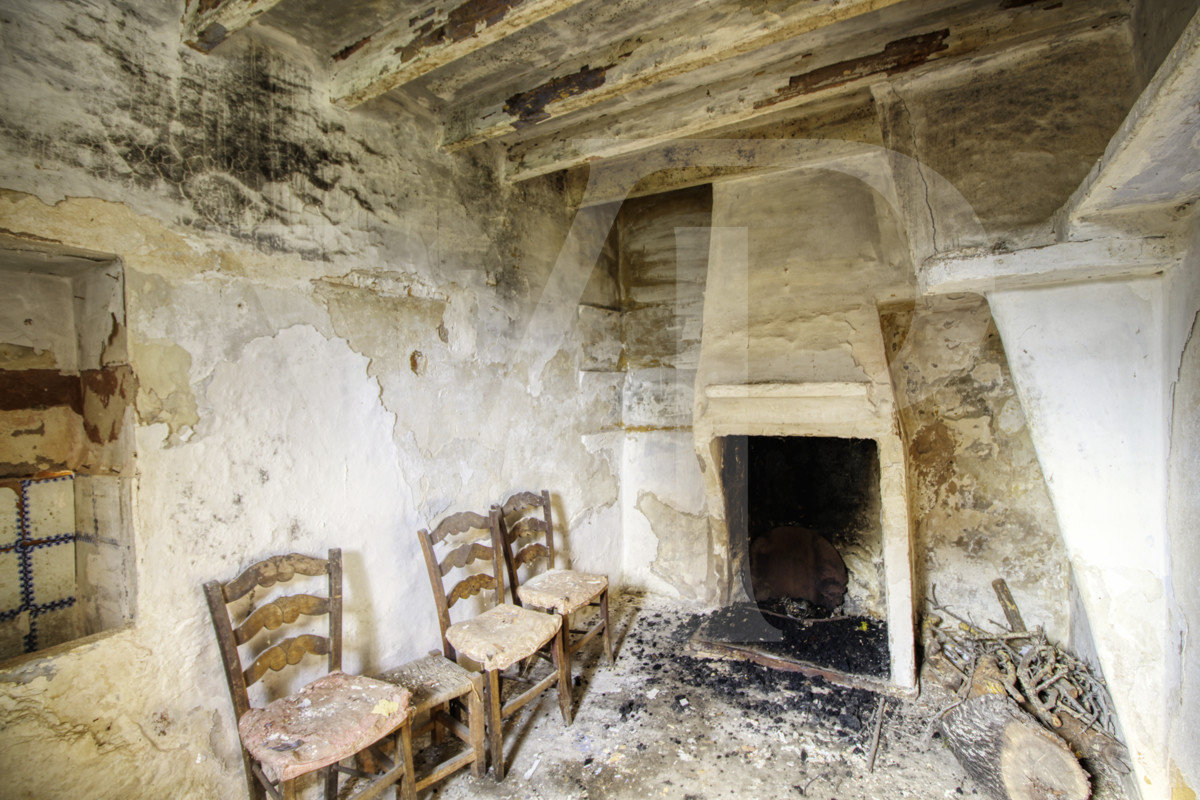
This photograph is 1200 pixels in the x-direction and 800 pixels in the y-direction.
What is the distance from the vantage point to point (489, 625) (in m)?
2.51

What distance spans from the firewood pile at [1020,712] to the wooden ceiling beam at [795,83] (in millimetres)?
2762

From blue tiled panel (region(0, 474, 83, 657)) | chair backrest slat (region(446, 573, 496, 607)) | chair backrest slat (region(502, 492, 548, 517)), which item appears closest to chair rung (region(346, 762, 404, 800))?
chair backrest slat (region(446, 573, 496, 607))

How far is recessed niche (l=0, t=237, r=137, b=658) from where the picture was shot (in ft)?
6.07

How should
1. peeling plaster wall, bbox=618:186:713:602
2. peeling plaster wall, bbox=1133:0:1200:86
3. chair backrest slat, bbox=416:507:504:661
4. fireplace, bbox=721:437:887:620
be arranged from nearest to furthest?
peeling plaster wall, bbox=1133:0:1200:86 → chair backrest slat, bbox=416:507:504:661 → fireplace, bbox=721:437:887:620 → peeling plaster wall, bbox=618:186:713:602

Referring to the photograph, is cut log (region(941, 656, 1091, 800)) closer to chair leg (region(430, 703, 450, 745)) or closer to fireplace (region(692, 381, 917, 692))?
fireplace (region(692, 381, 917, 692))

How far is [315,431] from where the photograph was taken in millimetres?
2273

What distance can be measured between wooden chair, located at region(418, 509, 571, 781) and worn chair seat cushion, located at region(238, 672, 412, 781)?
0.44 metres

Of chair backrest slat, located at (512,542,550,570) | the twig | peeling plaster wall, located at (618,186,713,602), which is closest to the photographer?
the twig

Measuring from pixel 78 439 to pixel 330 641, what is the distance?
3.81ft

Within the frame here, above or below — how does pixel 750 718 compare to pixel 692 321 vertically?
below

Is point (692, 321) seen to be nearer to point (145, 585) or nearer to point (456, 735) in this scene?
point (456, 735)

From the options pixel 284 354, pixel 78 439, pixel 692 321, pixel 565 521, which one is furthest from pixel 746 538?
pixel 78 439

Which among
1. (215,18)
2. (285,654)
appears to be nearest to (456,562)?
(285,654)

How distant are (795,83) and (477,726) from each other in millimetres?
3007
